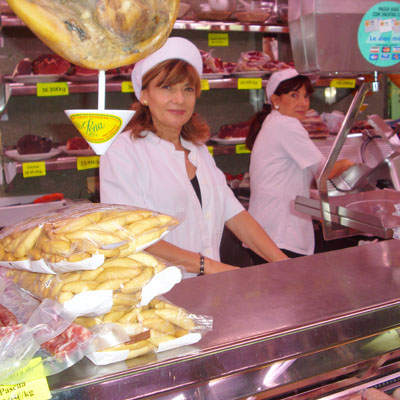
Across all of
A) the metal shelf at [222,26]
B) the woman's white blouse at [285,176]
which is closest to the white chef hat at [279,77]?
the woman's white blouse at [285,176]

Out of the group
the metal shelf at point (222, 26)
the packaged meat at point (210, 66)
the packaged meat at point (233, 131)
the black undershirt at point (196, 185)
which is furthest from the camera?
the packaged meat at point (233, 131)

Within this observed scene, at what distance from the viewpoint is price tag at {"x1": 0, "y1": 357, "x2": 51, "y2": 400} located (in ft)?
2.37

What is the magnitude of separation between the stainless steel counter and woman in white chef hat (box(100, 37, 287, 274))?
93cm

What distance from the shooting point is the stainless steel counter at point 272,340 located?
80 cm

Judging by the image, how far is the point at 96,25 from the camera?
0.69 m

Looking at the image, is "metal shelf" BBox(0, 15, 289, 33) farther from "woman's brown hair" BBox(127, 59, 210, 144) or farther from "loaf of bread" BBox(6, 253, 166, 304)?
"loaf of bread" BBox(6, 253, 166, 304)

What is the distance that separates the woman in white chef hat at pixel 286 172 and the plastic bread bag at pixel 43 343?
2496 mm

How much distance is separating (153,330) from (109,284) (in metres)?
0.11

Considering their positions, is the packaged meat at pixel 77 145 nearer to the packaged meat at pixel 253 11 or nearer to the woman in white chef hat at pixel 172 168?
the woman in white chef hat at pixel 172 168

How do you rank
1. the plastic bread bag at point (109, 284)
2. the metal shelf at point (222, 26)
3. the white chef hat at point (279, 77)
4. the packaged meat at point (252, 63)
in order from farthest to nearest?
the packaged meat at point (252, 63) → the metal shelf at point (222, 26) → the white chef hat at point (279, 77) → the plastic bread bag at point (109, 284)

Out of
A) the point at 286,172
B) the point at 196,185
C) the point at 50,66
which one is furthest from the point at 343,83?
the point at 196,185

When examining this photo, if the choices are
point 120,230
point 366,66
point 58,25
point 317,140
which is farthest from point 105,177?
point 317,140

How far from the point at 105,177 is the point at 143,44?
1.36m

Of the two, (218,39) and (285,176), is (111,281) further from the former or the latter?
(218,39)
